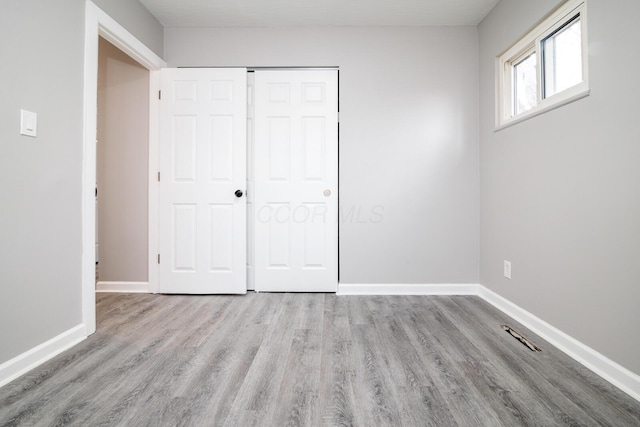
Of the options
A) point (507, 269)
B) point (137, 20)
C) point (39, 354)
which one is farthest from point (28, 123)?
point (507, 269)

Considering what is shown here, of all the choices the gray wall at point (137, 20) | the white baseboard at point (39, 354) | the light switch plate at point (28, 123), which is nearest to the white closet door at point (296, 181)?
the gray wall at point (137, 20)

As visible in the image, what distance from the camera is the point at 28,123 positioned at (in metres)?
1.57

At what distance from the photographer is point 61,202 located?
1771 millimetres

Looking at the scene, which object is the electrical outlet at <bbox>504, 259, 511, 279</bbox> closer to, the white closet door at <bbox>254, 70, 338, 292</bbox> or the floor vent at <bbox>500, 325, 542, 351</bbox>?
the floor vent at <bbox>500, 325, 542, 351</bbox>

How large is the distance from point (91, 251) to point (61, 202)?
367 mm

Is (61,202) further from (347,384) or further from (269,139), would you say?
(347,384)

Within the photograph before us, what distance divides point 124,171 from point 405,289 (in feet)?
9.58

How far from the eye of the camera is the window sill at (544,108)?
166 centimetres

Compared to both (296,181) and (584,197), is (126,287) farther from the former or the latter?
(584,197)

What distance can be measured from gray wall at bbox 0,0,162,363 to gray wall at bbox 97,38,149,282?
95cm

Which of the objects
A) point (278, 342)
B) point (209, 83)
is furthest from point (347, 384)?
point (209, 83)

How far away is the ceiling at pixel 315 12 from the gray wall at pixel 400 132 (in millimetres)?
83

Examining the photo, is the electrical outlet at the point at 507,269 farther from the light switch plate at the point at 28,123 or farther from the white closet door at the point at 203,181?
the light switch plate at the point at 28,123

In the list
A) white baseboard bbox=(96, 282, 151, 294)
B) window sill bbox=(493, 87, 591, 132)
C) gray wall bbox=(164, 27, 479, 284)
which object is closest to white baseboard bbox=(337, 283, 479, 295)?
gray wall bbox=(164, 27, 479, 284)
